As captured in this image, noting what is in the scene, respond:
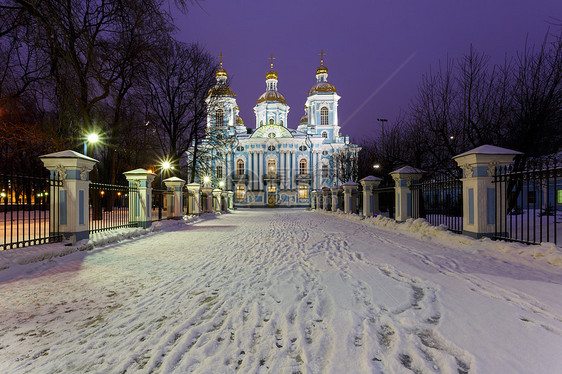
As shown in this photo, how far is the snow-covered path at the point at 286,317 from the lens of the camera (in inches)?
101

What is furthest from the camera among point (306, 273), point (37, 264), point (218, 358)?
point (37, 264)

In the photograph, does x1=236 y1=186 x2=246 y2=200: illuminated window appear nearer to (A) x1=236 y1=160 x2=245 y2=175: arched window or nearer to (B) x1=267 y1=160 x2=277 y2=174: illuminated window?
(A) x1=236 y1=160 x2=245 y2=175: arched window

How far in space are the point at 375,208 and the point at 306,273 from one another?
13.3 meters

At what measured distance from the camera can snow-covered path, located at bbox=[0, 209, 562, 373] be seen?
2553 millimetres

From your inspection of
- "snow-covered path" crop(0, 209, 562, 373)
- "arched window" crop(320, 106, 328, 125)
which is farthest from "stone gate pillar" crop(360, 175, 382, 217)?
"arched window" crop(320, 106, 328, 125)

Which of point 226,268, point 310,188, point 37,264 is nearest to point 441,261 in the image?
point 226,268

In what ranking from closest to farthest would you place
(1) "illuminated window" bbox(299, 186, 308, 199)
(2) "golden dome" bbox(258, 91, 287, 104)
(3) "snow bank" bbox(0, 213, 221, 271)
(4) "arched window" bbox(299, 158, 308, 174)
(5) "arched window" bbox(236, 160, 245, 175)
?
1. (3) "snow bank" bbox(0, 213, 221, 271)
2. (1) "illuminated window" bbox(299, 186, 308, 199)
3. (4) "arched window" bbox(299, 158, 308, 174)
4. (5) "arched window" bbox(236, 160, 245, 175)
5. (2) "golden dome" bbox(258, 91, 287, 104)

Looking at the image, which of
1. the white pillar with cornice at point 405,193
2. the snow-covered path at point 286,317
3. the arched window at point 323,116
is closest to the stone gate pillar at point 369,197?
the white pillar with cornice at point 405,193

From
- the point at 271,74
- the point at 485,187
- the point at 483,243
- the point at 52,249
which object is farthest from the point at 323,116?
the point at 52,249

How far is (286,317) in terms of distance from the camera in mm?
3445

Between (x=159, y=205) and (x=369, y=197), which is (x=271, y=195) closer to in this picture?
(x=369, y=197)

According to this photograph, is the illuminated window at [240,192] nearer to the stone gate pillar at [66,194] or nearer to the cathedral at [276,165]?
the cathedral at [276,165]

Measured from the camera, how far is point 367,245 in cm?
848

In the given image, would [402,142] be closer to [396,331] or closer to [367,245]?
[367,245]
